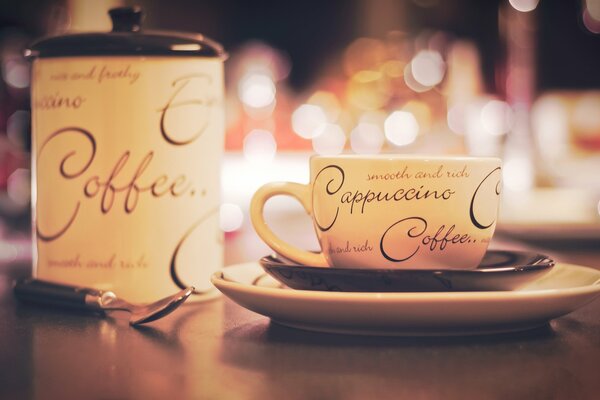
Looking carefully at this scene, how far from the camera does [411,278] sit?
0.40 m

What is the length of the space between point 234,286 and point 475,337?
12 centimetres

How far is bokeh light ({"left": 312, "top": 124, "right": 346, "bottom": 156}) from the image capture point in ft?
10.6

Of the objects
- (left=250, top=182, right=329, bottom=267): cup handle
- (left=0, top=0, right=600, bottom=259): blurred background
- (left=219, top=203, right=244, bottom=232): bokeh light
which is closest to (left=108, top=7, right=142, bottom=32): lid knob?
(left=250, top=182, right=329, bottom=267): cup handle

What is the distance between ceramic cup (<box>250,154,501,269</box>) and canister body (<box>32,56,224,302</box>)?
0.11 m

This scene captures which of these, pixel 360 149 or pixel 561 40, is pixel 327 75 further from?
pixel 561 40

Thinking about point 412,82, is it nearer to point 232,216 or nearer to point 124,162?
point 232,216

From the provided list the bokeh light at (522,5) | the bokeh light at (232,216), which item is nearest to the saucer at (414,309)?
the bokeh light at (232,216)

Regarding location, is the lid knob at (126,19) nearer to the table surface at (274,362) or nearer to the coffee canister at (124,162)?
the coffee canister at (124,162)

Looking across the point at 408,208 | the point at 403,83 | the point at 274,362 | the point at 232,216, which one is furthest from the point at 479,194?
the point at 403,83

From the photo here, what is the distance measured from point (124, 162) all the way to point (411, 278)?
22cm

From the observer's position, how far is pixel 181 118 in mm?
533

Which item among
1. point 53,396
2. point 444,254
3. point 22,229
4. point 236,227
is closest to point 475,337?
point 444,254

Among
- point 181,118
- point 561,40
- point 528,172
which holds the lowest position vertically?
point 528,172

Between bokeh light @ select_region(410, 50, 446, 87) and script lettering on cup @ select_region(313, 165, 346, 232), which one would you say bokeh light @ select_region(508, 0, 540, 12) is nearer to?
bokeh light @ select_region(410, 50, 446, 87)
